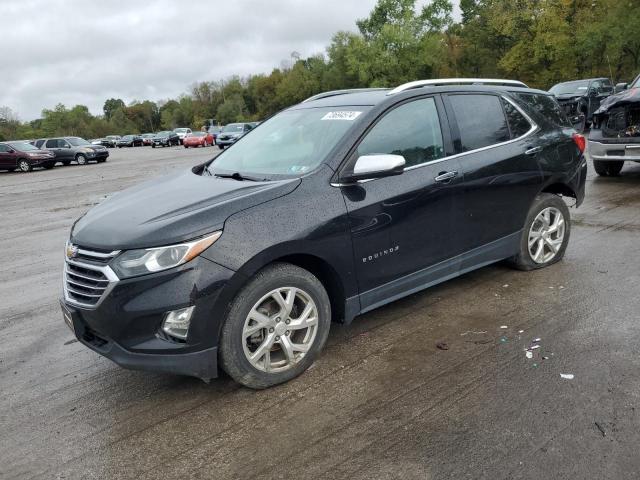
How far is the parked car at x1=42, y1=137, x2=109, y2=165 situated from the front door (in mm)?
30176

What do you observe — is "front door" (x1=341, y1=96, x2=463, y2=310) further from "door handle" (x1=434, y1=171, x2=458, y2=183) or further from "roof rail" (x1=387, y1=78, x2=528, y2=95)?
"roof rail" (x1=387, y1=78, x2=528, y2=95)

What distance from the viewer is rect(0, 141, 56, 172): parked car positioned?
2836 cm

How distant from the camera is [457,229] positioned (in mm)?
4293

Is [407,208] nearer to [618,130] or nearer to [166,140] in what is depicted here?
[618,130]

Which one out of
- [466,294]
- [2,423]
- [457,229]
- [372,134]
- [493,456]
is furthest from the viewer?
[466,294]

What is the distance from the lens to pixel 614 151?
30.8 ft

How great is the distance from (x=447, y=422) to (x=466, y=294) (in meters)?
2.01

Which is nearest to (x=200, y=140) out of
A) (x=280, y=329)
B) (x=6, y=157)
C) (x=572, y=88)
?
(x=6, y=157)

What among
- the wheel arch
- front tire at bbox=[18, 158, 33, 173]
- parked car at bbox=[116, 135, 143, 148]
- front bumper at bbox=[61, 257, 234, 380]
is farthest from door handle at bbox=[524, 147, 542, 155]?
parked car at bbox=[116, 135, 143, 148]

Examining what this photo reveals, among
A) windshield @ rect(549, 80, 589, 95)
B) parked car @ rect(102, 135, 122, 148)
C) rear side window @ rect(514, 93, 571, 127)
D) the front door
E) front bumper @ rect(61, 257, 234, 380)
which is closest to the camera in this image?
front bumper @ rect(61, 257, 234, 380)

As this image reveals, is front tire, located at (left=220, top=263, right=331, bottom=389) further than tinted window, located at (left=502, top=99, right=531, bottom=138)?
No

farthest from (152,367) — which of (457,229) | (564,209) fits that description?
(564,209)

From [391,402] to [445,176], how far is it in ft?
5.96

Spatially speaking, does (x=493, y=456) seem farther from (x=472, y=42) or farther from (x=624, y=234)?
(x=472, y=42)
